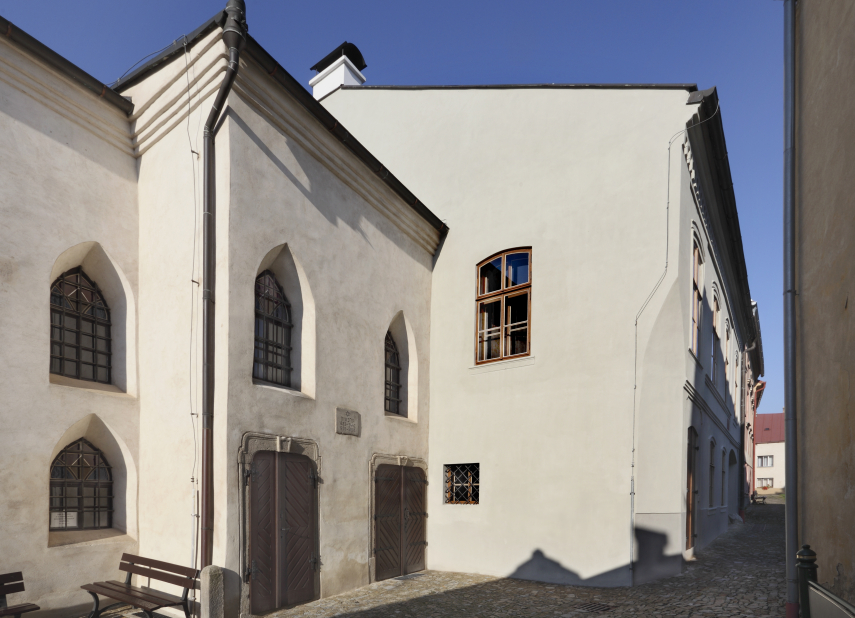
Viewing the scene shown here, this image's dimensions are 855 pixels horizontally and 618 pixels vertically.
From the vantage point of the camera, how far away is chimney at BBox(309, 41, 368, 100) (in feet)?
48.2

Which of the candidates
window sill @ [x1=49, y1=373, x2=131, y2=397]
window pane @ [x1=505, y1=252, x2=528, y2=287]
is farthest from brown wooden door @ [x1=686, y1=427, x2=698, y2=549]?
window sill @ [x1=49, y1=373, x2=131, y2=397]

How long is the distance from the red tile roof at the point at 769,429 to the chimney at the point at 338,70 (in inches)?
2146

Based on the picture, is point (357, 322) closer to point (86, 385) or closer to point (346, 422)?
point (346, 422)

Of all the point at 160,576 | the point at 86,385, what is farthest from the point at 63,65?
the point at 160,576

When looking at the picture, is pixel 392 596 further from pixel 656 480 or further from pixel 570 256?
pixel 570 256

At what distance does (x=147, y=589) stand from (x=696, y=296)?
10592mm

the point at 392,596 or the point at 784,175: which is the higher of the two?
the point at 784,175

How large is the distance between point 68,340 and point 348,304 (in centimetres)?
380

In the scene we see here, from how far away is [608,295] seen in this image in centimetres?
1052

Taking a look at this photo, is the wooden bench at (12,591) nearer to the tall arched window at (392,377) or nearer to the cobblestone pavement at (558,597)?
the cobblestone pavement at (558,597)

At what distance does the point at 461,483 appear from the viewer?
1160cm

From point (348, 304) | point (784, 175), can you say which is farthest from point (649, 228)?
point (348, 304)

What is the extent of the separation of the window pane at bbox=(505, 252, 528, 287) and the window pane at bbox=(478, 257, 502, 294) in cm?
17

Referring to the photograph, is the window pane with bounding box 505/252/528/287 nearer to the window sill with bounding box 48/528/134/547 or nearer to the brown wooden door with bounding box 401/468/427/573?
the brown wooden door with bounding box 401/468/427/573
